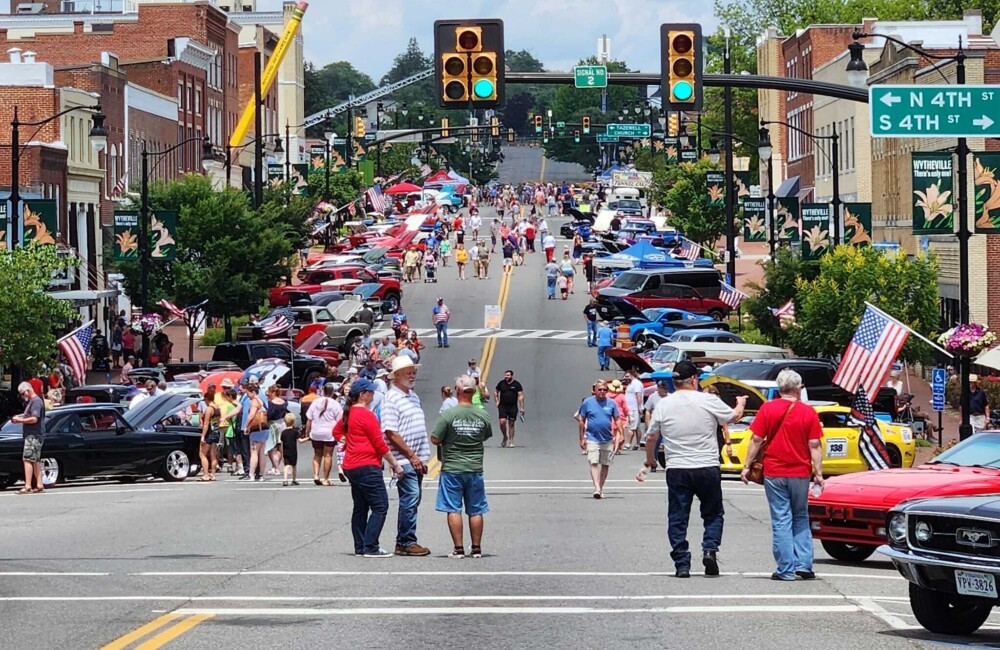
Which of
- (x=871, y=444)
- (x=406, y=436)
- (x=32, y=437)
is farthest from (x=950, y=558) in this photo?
(x=32, y=437)

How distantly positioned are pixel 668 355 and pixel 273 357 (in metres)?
10.5

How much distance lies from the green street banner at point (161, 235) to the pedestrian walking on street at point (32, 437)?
887 inches

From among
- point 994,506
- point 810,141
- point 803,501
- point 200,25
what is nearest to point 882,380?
point 803,501

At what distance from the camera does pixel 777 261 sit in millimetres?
50938

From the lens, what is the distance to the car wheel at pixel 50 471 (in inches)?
1117

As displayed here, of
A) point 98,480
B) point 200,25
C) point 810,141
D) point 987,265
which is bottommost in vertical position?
point 98,480

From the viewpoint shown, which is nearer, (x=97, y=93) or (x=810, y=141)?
(x=97, y=93)

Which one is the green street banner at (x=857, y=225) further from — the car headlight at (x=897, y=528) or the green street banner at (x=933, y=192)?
the car headlight at (x=897, y=528)

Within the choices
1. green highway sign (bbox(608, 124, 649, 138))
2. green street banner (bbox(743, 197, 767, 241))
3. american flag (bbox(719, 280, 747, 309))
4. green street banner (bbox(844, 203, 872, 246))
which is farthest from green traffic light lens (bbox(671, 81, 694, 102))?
green highway sign (bbox(608, 124, 649, 138))

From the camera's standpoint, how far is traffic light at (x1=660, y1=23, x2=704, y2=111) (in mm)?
22078

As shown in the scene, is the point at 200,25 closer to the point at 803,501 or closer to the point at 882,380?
the point at 882,380

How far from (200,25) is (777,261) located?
154 ft

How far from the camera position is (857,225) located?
148ft

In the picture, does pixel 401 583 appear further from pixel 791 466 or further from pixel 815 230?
pixel 815 230
